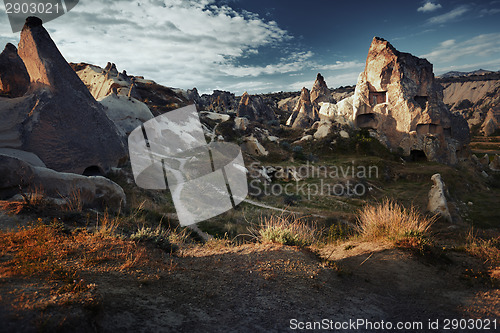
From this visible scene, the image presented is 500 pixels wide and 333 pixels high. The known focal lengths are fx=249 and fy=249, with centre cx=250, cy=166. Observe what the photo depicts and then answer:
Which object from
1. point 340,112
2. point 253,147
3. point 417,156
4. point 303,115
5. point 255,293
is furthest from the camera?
point 303,115

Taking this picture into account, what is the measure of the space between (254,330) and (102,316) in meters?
1.44

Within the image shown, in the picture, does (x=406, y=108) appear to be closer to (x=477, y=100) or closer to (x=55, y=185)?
(x=55, y=185)

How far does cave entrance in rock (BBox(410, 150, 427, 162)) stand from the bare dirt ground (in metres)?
26.5

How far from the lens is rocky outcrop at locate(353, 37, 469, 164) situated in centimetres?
2705

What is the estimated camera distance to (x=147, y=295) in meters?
2.77

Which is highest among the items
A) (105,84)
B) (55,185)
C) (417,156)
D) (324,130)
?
(105,84)

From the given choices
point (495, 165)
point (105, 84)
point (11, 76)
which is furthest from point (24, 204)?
point (495, 165)

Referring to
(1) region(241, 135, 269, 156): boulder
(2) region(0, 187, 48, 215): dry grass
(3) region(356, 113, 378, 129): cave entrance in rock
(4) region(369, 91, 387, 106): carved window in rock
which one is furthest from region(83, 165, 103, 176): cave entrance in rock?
(4) region(369, 91, 387, 106): carved window in rock

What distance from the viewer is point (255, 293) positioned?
3252 millimetres

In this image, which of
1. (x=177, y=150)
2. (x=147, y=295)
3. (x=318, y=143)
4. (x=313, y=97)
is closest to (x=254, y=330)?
(x=147, y=295)

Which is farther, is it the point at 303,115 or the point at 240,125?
the point at 303,115

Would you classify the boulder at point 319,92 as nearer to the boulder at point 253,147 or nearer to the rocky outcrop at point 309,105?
the rocky outcrop at point 309,105

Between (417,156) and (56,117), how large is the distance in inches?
1237

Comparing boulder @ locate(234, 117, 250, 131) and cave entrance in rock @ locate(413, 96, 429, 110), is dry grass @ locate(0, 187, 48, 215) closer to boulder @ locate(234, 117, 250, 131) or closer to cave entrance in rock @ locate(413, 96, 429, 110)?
boulder @ locate(234, 117, 250, 131)
